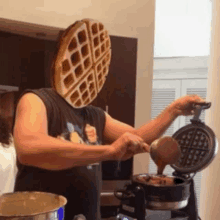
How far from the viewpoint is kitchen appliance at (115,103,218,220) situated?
0.81m

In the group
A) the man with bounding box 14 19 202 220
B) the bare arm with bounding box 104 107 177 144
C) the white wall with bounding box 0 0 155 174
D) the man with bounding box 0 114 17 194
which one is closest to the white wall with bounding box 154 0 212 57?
the white wall with bounding box 0 0 155 174

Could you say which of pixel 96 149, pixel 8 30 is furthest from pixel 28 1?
pixel 96 149

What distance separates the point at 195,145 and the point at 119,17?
1.52 feet

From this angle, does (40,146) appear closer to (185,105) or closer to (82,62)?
(82,62)

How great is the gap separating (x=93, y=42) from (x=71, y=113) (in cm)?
22

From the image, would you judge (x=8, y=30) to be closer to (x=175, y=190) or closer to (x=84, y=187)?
(x=84, y=187)

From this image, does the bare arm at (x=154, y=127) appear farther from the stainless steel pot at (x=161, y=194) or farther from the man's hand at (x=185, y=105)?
the stainless steel pot at (x=161, y=194)

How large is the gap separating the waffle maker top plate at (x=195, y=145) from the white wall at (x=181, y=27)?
29 centimetres

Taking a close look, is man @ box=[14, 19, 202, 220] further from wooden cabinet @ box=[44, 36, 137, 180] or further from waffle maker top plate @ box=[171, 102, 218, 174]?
waffle maker top plate @ box=[171, 102, 218, 174]

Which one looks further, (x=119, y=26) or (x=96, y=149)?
(x=119, y=26)

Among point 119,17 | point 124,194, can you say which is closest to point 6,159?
point 124,194

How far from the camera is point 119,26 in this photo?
101cm

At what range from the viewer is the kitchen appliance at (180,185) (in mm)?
808

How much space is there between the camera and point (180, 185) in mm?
818
